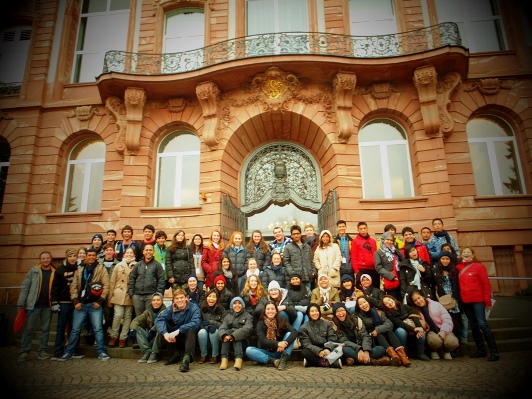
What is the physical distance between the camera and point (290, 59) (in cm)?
1095

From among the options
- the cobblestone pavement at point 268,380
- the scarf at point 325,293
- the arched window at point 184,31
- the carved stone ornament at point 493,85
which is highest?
the arched window at point 184,31

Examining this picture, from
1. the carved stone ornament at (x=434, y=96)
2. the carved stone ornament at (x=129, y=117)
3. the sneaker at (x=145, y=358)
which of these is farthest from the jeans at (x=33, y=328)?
the carved stone ornament at (x=434, y=96)

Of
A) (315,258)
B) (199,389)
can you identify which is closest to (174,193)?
(315,258)

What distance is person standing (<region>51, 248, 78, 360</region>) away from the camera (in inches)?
261

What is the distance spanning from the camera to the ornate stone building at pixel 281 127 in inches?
436

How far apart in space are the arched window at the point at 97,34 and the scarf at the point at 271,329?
40.7 ft

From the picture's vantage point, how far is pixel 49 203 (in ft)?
40.7

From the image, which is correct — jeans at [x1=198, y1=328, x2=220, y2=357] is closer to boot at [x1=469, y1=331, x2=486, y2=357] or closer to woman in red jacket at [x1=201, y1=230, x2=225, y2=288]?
woman in red jacket at [x1=201, y1=230, x2=225, y2=288]

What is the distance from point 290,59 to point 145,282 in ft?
26.5

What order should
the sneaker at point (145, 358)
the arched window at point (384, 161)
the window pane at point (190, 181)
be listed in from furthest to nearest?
the window pane at point (190, 181) → the arched window at point (384, 161) → the sneaker at point (145, 358)

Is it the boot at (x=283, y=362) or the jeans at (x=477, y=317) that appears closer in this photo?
the boot at (x=283, y=362)

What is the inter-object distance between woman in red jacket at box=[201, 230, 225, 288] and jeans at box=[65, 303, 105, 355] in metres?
2.21

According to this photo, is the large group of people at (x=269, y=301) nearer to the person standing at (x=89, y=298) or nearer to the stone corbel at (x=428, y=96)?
the person standing at (x=89, y=298)

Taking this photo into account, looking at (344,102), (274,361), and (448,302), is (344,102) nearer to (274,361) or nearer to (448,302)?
(448,302)
